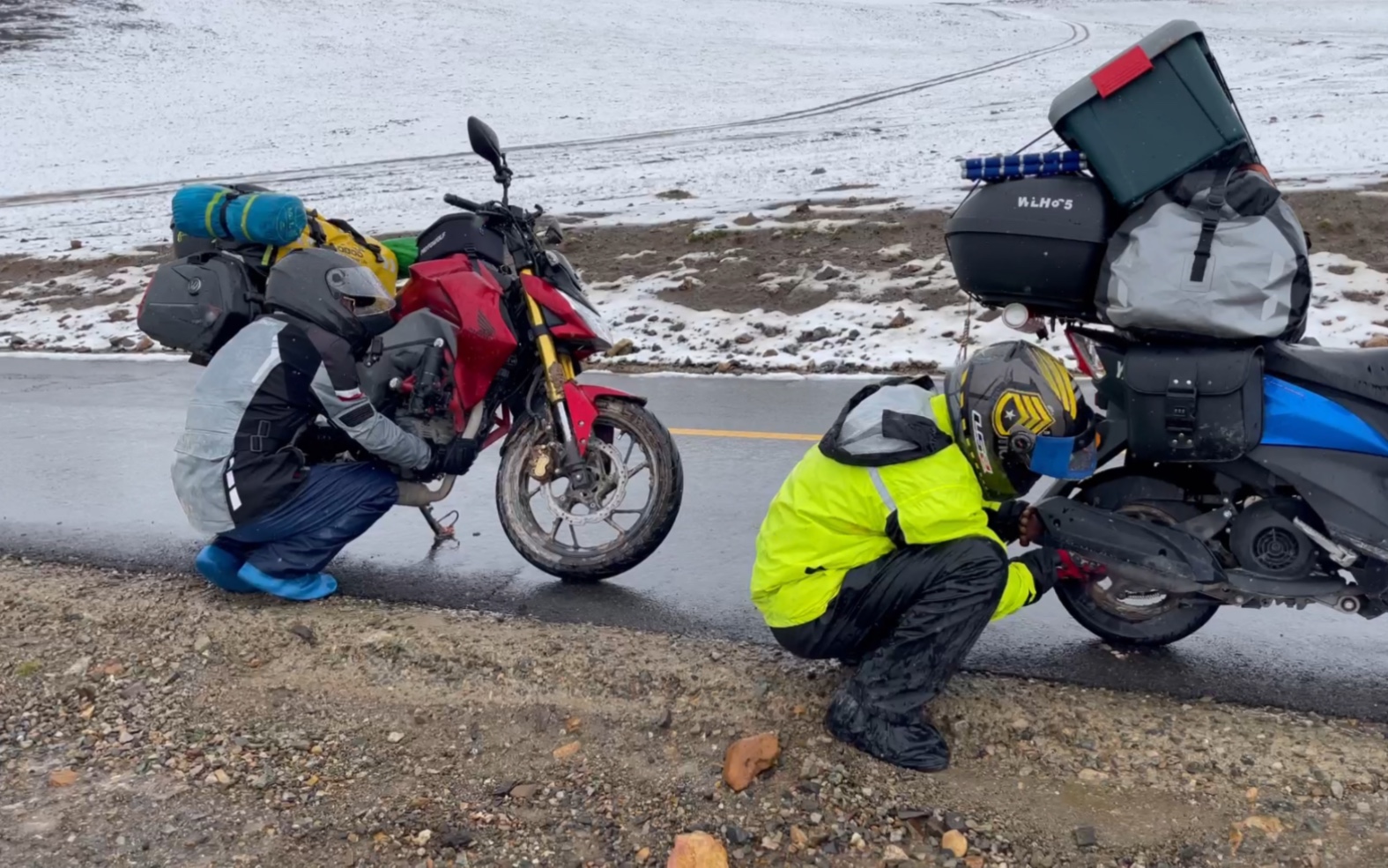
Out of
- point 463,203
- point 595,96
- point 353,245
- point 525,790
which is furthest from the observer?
point 595,96

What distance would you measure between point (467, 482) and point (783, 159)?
16.3m

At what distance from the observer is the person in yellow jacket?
345 centimetres

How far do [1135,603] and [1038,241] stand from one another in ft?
4.14

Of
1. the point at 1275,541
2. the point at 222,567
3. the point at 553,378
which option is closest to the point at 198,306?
the point at 222,567

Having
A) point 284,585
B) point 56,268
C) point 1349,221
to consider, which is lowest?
point 56,268

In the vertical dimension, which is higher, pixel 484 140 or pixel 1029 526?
pixel 484 140

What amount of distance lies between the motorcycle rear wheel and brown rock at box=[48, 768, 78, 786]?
3.07 meters

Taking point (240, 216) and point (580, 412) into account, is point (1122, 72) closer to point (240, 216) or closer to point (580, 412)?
point (580, 412)

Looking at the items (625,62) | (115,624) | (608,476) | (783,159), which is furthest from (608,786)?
(625,62)

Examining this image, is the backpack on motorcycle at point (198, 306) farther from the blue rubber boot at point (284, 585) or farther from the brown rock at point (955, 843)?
the brown rock at point (955, 843)

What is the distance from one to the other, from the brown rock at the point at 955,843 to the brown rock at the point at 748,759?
21.2 inches

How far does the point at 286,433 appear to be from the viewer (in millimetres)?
4703

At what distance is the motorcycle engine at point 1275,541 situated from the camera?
12.2 ft

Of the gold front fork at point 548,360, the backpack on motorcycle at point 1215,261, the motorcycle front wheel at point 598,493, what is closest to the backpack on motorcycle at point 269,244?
the gold front fork at point 548,360
